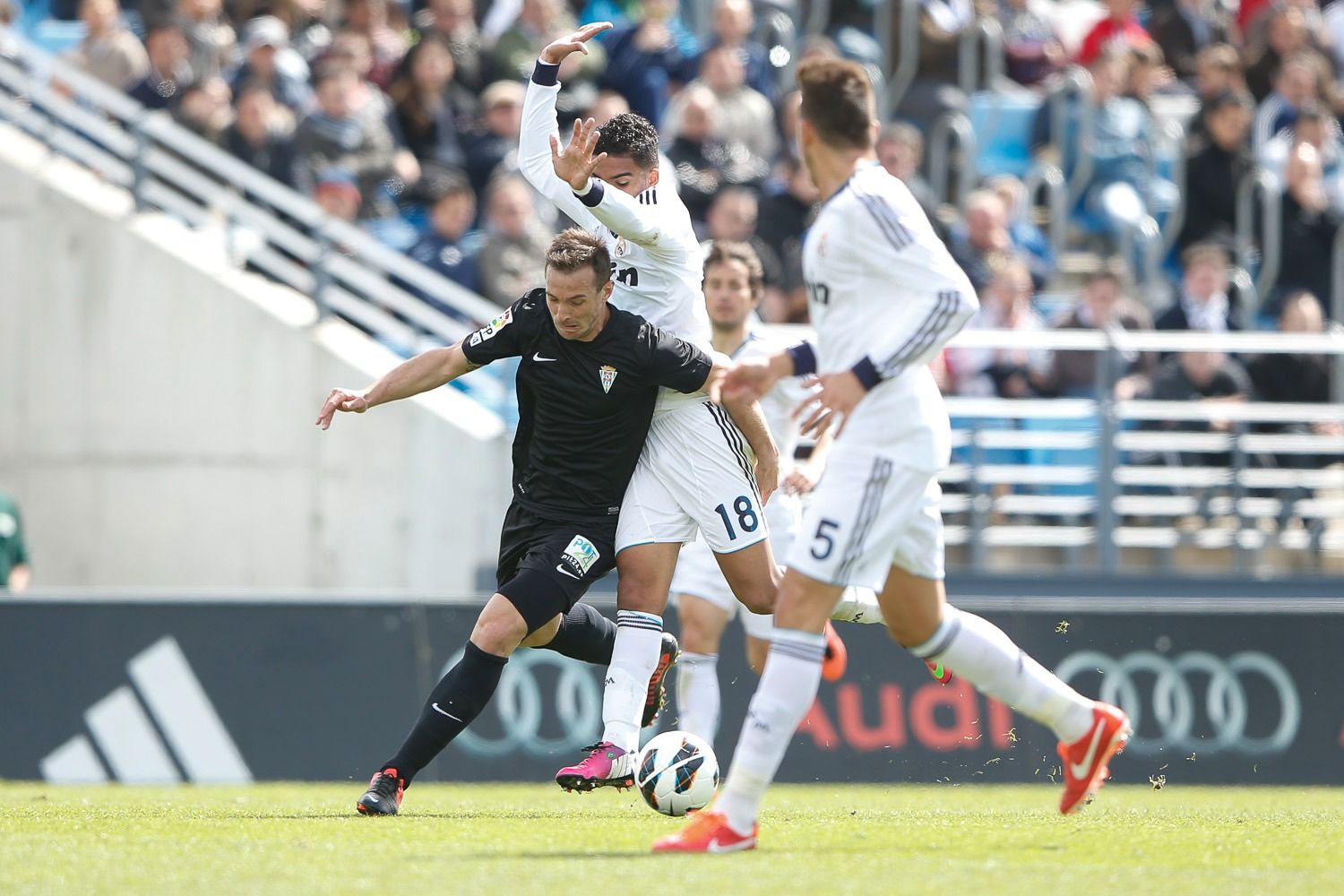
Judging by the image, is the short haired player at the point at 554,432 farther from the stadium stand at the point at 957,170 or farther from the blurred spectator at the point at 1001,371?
the blurred spectator at the point at 1001,371

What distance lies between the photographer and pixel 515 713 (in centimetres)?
1145

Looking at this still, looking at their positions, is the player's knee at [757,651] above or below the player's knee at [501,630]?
below

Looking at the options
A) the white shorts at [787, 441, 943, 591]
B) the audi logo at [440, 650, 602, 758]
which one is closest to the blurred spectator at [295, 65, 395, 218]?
the audi logo at [440, 650, 602, 758]

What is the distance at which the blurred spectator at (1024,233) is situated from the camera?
15.3m

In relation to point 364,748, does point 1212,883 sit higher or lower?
higher

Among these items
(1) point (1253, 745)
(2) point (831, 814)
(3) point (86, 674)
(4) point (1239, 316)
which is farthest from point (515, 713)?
(4) point (1239, 316)

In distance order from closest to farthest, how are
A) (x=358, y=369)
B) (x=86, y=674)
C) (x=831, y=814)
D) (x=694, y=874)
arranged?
(x=694, y=874) < (x=831, y=814) < (x=86, y=674) < (x=358, y=369)

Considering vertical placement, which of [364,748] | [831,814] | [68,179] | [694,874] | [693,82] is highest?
[693,82]

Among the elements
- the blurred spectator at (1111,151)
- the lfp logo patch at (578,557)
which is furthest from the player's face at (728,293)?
the blurred spectator at (1111,151)

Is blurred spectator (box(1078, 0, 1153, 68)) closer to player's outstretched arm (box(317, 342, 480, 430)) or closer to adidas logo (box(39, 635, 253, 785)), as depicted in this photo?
adidas logo (box(39, 635, 253, 785))

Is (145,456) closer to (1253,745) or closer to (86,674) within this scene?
(86,674)

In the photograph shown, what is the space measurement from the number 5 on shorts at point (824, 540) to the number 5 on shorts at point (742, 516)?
5.64 ft

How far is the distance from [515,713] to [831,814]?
3.70 metres

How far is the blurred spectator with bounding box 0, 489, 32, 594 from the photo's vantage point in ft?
40.1
